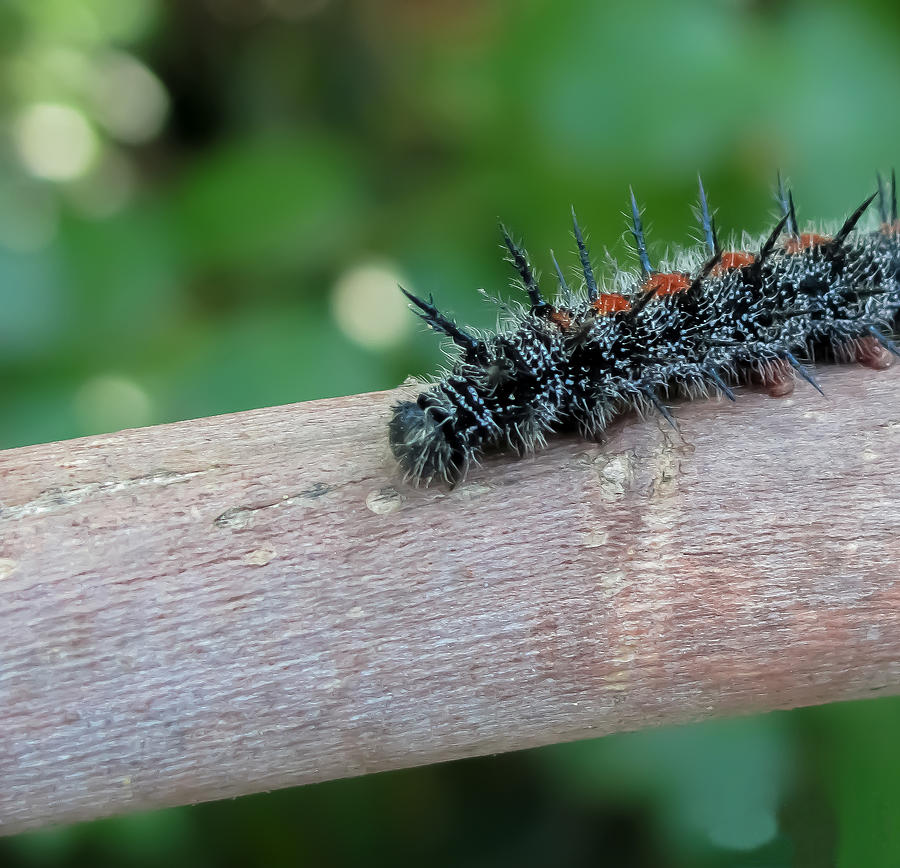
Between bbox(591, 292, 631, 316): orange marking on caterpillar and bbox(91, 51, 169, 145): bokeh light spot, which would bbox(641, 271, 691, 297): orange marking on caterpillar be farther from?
bbox(91, 51, 169, 145): bokeh light spot

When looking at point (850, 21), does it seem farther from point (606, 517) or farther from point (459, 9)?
point (606, 517)

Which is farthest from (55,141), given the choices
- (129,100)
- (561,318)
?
(561,318)

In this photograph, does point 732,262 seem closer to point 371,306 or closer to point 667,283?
point 667,283

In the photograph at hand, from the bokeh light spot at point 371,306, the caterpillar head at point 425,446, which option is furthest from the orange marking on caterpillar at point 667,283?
the bokeh light spot at point 371,306

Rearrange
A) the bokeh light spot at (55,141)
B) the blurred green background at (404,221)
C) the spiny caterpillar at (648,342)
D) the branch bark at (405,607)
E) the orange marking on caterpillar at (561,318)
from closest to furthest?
the branch bark at (405,607)
the spiny caterpillar at (648,342)
the orange marking on caterpillar at (561,318)
the blurred green background at (404,221)
the bokeh light spot at (55,141)

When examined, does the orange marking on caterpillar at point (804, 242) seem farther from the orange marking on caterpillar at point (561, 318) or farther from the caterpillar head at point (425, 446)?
the caterpillar head at point (425, 446)

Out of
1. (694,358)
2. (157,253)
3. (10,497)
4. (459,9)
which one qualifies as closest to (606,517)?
(694,358)
